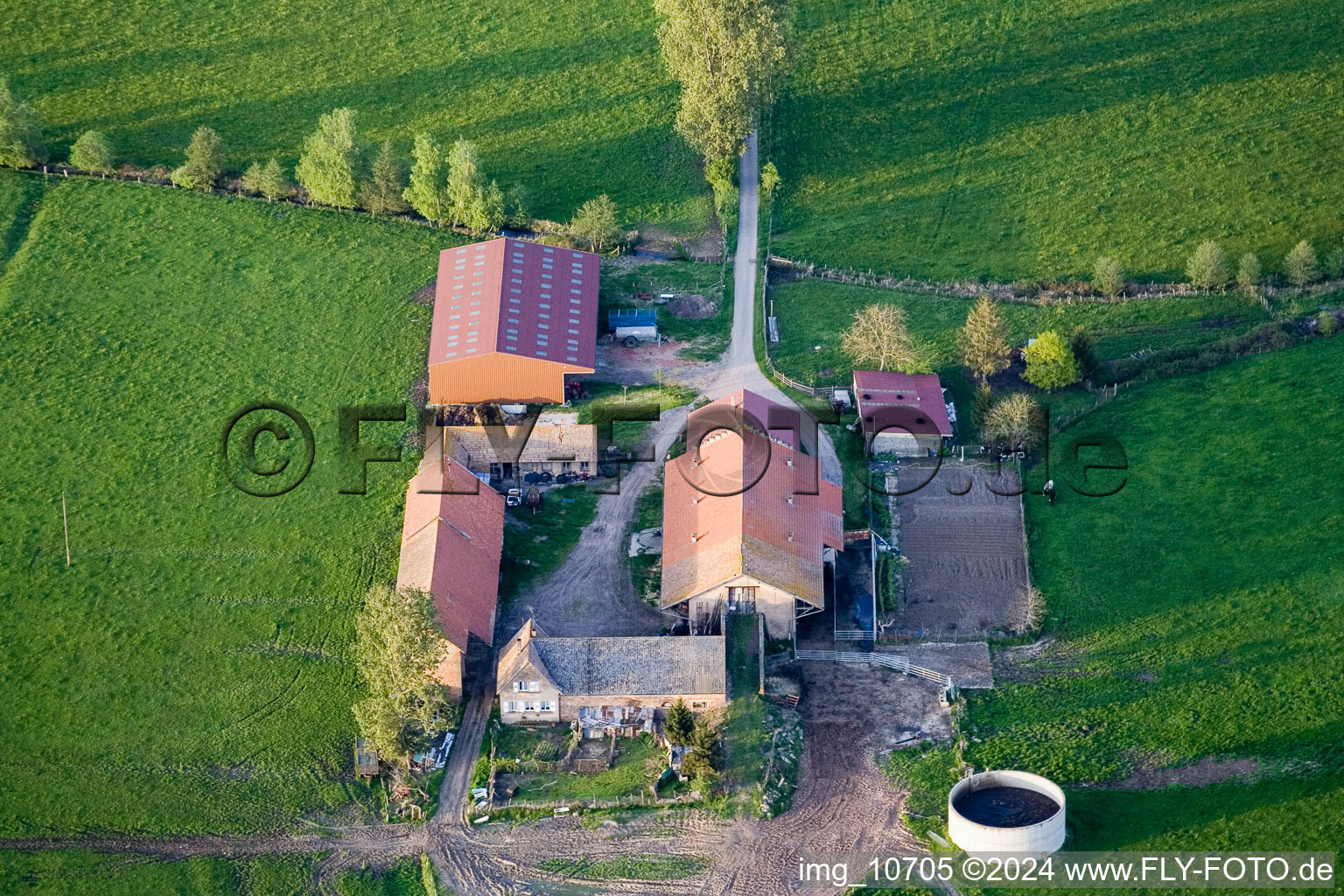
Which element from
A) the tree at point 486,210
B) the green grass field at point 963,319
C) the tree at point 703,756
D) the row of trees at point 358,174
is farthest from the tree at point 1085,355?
the tree at point 703,756

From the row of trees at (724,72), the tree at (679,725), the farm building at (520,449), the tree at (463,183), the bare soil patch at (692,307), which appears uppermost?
the row of trees at (724,72)

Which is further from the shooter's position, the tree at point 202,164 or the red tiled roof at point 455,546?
the tree at point 202,164

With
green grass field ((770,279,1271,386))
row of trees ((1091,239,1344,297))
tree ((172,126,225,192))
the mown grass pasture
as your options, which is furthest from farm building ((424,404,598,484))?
row of trees ((1091,239,1344,297))

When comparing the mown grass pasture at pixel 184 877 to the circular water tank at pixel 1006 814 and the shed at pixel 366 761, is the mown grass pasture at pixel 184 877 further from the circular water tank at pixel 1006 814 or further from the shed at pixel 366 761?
the circular water tank at pixel 1006 814

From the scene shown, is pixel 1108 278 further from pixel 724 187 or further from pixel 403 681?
pixel 403 681

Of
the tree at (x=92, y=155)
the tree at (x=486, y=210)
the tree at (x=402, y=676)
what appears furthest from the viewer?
the tree at (x=92, y=155)

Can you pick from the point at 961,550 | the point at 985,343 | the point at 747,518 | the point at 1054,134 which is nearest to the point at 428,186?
the point at 985,343

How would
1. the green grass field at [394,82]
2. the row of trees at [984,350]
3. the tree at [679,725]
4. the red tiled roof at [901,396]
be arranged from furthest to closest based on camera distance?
the green grass field at [394,82]
the row of trees at [984,350]
the red tiled roof at [901,396]
the tree at [679,725]
